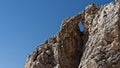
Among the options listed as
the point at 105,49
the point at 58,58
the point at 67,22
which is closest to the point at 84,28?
the point at 67,22

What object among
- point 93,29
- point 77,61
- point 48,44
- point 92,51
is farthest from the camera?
point 48,44

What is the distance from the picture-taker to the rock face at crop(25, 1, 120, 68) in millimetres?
49719

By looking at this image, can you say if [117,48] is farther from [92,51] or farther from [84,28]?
[84,28]

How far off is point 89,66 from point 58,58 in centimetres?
1087

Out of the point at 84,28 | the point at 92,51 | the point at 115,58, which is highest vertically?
the point at 84,28

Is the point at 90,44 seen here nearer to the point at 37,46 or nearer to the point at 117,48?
the point at 117,48

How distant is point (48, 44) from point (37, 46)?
2670mm

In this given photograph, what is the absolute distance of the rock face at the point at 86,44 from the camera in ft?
163

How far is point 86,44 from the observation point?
56969mm

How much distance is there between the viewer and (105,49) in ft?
165

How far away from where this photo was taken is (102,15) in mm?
54844

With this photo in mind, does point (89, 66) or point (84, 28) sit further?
point (84, 28)

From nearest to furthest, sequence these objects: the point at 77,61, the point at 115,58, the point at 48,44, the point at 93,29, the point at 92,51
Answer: the point at 115,58 < the point at 92,51 < the point at 93,29 < the point at 77,61 < the point at 48,44

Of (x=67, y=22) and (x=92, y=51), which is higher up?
(x=67, y=22)
